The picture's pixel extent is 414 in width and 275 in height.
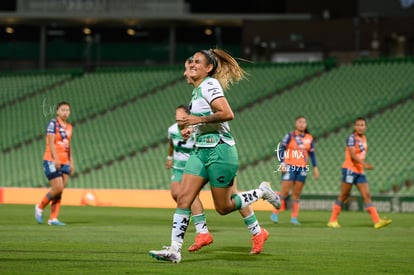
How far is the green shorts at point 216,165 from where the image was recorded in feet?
35.4

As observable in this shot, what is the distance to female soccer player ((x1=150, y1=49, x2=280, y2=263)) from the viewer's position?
10.6 m

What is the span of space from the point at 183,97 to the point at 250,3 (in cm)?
1049

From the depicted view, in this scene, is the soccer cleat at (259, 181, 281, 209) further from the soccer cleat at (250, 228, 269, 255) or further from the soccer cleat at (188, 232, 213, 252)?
the soccer cleat at (188, 232, 213, 252)

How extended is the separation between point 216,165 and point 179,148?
6.78 m

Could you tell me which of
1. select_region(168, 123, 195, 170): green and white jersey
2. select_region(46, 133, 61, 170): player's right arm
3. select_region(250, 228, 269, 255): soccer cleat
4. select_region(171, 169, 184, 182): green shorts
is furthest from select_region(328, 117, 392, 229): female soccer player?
select_region(250, 228, 269, 255): soccer cleat

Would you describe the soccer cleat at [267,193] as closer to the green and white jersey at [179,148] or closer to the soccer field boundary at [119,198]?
the green and white jersey at [179,148]

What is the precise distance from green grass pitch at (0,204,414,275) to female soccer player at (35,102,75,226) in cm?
63

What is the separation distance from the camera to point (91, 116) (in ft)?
135

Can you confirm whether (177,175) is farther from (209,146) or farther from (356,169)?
(209,146)

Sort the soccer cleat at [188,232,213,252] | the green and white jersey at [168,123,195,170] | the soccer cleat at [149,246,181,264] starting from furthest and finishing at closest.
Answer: the green and white jersey at [168,123,195,170]
the soccer cleat at [188,232,213,252]
the soccer cleat at [149,246,181,264]

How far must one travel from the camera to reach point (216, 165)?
10.8 m

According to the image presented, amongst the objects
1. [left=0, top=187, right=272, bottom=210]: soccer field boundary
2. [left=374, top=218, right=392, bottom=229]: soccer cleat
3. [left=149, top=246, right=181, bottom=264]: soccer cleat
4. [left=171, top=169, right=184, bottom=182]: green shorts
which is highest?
[left=171, top=169, right=184, bottom=182]: green shorts

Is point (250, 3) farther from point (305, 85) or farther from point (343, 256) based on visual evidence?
point (343, 256)

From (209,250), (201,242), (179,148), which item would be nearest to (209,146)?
(201,242)
